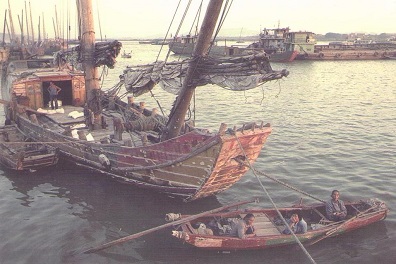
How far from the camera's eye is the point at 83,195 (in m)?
14.8

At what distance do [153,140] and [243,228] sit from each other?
6328mm

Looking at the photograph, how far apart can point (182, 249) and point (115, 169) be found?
4.84m

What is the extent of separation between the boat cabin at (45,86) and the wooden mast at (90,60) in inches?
179

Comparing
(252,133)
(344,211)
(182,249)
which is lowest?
(182,249)

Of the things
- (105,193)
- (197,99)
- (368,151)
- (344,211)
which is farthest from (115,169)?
(197,99)

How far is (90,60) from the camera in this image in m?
17.1

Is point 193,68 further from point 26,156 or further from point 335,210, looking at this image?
point 26,156

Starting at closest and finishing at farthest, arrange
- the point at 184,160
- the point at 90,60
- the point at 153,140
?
the point at 184,160, the point at 153,140, the point at 90,60

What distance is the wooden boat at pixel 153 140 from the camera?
11219 mm

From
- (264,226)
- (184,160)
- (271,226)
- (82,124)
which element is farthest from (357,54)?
(184,160)

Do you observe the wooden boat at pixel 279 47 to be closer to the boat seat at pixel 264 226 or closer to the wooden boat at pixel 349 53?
the wooden boat at pixel 349 53

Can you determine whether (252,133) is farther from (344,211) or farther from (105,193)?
(105,193)

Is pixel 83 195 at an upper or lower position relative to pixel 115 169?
lower

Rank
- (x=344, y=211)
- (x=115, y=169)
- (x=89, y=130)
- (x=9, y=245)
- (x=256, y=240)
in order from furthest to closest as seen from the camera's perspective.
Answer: (x=89, y=130) → (x=115, y=169) → (x=344, y=211) → (x=9, y=245) → (x=256, y=240)
